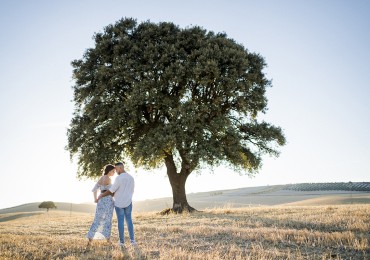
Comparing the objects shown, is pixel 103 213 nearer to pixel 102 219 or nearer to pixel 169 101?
pixel 102 219

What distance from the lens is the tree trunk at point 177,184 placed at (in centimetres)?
2530

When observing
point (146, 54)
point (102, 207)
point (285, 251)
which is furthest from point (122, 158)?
point (285, 251)

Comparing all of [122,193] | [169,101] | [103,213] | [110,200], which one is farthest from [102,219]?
[169,101]

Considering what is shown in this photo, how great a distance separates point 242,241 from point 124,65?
1633 cm

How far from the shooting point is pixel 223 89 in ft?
76.9

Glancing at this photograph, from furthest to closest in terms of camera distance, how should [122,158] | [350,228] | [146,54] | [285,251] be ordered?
1. [122,158]
2. [146,54]
3. [350,228]
4. [285,251]

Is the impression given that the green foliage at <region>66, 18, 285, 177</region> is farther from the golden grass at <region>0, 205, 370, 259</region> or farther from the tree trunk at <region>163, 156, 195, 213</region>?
the golden grass at <region>0, 205, 370, 259</region>

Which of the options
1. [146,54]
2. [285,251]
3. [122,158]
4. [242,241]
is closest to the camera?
[285,251]

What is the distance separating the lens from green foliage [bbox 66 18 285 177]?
72.4ft

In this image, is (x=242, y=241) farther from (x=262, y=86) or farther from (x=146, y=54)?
(x=262, y=86)

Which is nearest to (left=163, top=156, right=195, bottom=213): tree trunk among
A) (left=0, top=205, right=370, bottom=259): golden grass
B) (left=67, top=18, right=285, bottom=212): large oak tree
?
(left=67, top=18, right=285, bottom=212): large oak tree

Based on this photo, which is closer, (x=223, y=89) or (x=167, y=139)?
(x=167, y=139)

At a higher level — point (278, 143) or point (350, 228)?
point (278, 143)

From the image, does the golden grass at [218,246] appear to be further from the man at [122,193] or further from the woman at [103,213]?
the man at [122,193]
